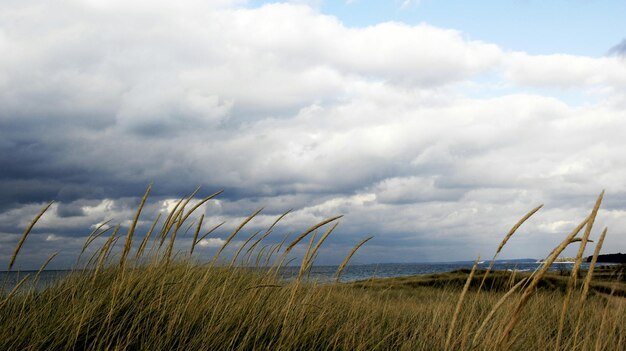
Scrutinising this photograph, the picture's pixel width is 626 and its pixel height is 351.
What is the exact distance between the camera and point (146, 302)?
333cm

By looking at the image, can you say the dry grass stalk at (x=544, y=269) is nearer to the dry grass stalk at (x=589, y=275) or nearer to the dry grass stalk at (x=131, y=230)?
the dry grass stalk at (x=589, y=275)

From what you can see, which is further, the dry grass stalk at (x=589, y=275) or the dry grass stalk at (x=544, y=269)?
the dry grass stalk at (x=589, y=275)

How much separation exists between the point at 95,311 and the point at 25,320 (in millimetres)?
391

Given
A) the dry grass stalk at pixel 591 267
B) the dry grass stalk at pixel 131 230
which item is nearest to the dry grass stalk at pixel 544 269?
the dry grass stalk at pixel 591 267

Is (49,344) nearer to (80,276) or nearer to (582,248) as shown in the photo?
(80,276)

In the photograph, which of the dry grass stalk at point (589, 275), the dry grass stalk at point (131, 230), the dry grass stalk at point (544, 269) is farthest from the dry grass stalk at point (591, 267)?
the dry grass stalk at point (131, 230)

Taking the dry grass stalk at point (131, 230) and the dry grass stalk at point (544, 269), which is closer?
the dry grass stalk at point (544, 269)

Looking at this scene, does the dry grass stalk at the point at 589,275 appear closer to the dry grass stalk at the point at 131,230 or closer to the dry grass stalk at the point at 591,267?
the dry grass stalk at the point at 591,267

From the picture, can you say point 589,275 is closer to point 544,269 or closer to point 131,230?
Result: point 544,269

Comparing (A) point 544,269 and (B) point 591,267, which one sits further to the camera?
(B) point 591,267

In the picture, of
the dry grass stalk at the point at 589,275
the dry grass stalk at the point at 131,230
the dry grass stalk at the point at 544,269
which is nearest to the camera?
the dry grass stalk at the point at 544,269

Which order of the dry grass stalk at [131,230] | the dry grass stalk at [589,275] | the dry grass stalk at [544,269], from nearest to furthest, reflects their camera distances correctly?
the dry grass stalk at [544,269], the dry grass stalk at [589,275], the dry grass stalk at [131,230]

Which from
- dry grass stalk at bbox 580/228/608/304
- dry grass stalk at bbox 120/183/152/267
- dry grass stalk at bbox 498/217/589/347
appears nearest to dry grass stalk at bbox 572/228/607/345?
dry grass stalk at bbox 580/228/608/304

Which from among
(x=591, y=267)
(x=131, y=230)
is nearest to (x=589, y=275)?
(x=591, y=267)
